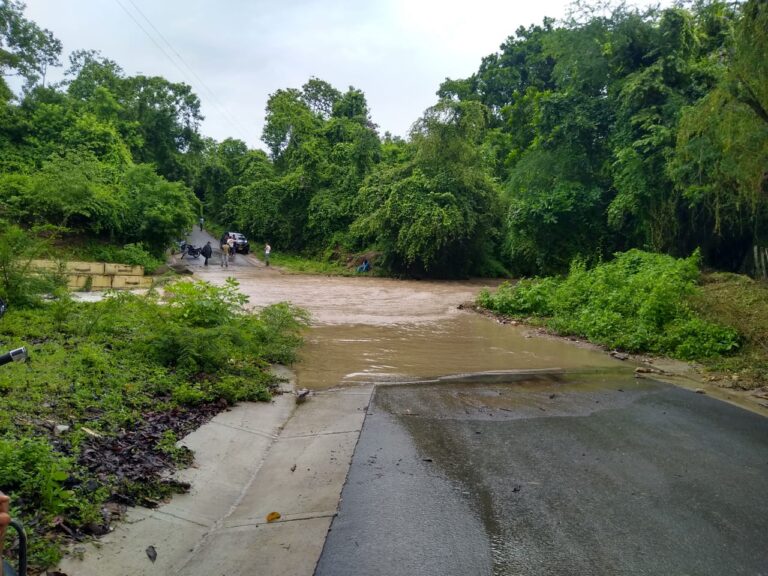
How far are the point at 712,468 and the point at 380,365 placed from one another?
581cm

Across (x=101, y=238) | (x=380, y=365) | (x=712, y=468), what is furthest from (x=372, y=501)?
(x=101, y=238)

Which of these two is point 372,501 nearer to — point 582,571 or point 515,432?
point 582,571

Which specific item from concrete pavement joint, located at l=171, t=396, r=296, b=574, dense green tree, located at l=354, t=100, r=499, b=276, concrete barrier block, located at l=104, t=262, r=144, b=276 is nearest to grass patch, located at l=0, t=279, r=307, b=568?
concrete pavement joint, located at l=171, t=396, r=296, b=574

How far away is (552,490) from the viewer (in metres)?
4.93

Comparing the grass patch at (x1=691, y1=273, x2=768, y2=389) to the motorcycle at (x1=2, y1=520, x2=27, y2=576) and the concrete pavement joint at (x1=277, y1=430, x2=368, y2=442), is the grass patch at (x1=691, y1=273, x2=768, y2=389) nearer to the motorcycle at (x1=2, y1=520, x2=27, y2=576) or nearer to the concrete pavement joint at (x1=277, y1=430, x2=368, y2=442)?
the concrete pavement joint at (x1=277, y1=430, x2=368, y2=442)

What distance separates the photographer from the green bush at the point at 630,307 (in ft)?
38.8

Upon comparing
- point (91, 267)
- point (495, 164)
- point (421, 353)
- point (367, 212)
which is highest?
point (495, 164)

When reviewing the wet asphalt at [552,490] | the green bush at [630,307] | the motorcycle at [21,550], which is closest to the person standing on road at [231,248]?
the green bush at [630,307]

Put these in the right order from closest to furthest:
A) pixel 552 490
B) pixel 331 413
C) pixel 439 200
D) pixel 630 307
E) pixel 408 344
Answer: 1. pixel 552 490
2. pixel 331 413
3. pixel 408 344
4. pixel 630 307
5. pixel 439 200

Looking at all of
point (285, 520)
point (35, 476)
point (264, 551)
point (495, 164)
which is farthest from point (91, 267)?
point (495, 164)

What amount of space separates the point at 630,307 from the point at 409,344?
18.4ft

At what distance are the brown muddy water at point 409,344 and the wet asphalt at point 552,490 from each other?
6.84 ft

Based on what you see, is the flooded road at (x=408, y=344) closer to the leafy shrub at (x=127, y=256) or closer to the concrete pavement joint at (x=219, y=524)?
the concrete pavement joint at (x=219, y=524)

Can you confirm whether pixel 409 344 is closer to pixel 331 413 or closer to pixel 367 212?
pixel 331 413
